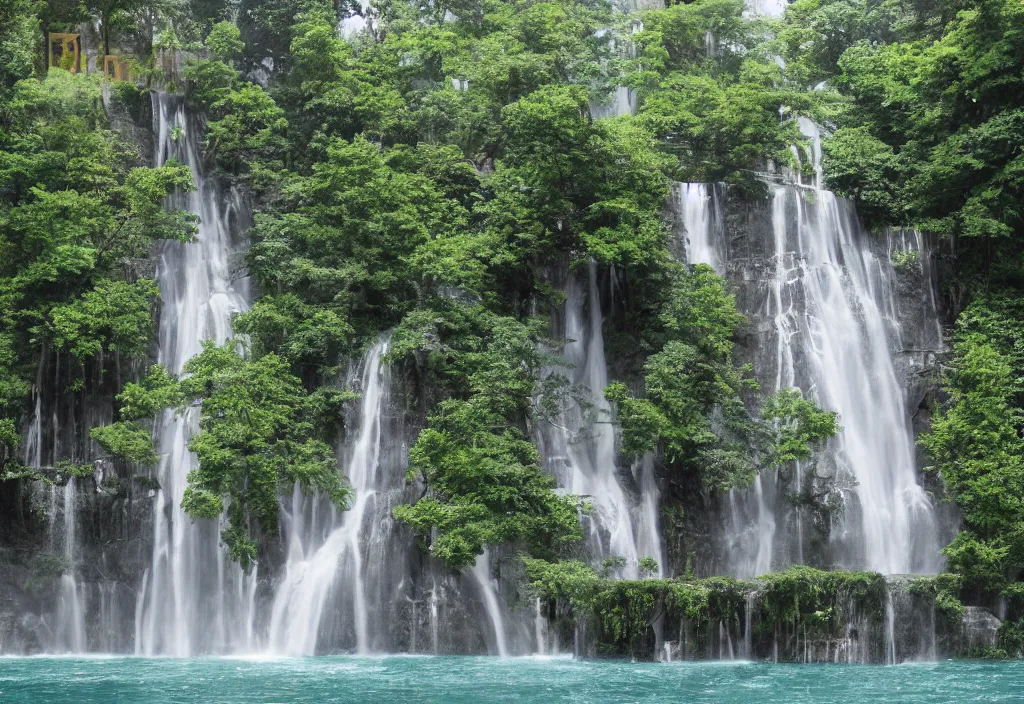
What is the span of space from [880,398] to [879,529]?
141 inches

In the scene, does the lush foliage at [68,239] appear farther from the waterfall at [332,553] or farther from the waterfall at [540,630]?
the waterfall at [540,630]

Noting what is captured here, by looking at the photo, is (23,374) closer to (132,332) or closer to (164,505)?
(132,332)

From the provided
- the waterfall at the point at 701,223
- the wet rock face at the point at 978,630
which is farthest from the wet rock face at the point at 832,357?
the wet rock face at the point at 978,630

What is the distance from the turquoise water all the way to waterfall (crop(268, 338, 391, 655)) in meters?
1.60

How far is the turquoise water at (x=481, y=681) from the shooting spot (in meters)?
17.4

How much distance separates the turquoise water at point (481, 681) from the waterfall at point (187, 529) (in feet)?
6.33

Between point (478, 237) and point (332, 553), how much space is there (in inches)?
329

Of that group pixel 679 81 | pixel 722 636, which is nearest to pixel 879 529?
pixel 722 636

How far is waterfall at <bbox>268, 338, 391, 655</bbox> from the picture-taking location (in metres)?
25.2

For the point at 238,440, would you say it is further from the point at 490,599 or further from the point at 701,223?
the point at 701,223

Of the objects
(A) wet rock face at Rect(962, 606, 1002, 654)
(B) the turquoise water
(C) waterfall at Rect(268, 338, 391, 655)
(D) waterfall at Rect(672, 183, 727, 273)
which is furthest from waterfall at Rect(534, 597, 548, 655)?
(D) waterfall at Rect(672, 183, 727, 273)

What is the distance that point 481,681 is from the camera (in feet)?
64.2

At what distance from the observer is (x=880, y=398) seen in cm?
3038

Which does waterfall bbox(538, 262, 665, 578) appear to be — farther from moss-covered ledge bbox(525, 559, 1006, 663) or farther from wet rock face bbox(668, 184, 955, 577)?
moss-covered ledge bbox(525, 559, 1006, 663)
